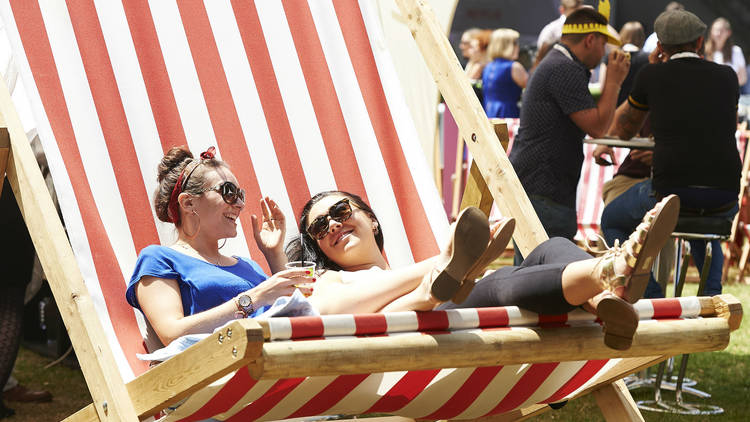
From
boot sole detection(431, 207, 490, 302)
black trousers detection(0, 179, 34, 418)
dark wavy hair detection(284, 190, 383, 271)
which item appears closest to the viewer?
boot sole detection(431, 207, 490, 302)

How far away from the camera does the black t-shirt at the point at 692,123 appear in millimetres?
4461

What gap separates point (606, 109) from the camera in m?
4.56

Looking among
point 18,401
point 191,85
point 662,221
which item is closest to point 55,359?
point 18,401

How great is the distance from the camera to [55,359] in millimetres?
5246

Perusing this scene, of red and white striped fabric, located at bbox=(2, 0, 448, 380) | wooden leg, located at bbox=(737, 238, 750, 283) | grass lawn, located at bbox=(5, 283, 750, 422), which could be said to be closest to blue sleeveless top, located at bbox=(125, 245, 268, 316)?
red and white striped fabric, located at bbox=(2, 0, 448, 380)

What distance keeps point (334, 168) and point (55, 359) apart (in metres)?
2.27

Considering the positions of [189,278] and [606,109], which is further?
[606,109]

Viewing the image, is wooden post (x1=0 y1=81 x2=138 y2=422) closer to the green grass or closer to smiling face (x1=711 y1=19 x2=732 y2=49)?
the green grass

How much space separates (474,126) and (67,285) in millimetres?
1524

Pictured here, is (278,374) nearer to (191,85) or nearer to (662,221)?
(662,221)

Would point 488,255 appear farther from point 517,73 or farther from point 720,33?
point 720,33

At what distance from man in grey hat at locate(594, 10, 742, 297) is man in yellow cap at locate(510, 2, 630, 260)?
0.69 ft

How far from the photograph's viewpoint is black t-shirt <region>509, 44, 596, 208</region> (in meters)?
4.63

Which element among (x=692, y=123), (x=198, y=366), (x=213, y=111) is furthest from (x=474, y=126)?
(x=198, y=366)
